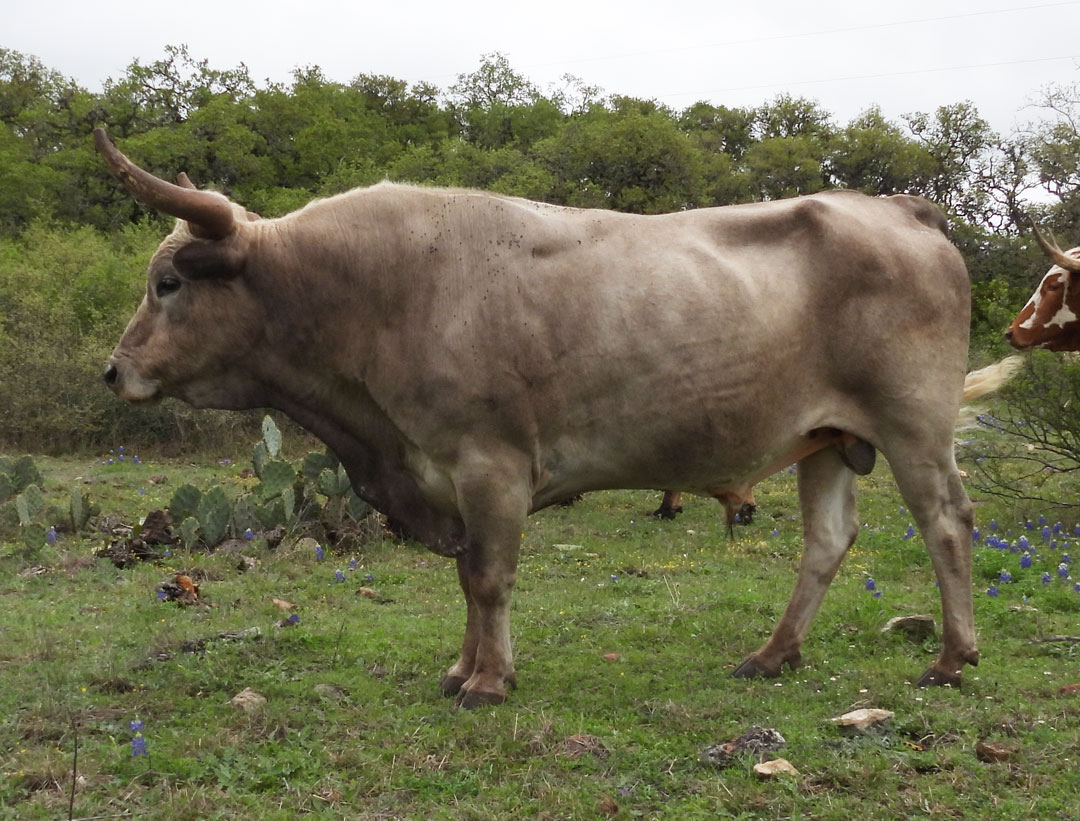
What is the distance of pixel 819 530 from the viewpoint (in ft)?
20.1

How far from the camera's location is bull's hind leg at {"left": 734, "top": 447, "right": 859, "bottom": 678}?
5992 millimetres

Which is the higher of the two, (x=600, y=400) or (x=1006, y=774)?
(x=600, y=400)

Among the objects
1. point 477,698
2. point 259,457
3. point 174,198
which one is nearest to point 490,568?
Result: point 477,698

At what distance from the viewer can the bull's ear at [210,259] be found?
5.38 metres

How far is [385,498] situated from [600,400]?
123cm

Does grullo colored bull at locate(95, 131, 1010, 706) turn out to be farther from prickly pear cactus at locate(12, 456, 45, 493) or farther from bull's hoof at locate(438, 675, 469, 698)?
prickly pear cactus at locate(12, 456, 45, 493)

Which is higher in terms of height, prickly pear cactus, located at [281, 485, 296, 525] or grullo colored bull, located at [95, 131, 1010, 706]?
grullo colored bull, located at [95, 131, 1010, 706]

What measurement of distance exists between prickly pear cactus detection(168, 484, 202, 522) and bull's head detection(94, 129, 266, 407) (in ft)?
13.1

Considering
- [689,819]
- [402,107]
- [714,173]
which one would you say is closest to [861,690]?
[689,819]

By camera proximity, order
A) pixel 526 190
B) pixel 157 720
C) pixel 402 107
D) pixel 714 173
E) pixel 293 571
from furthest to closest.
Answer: pixel 402 107
pixel 714 173
pixel 526 190
pixel 293 571
pixel 157 720

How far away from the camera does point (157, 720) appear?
5.03m

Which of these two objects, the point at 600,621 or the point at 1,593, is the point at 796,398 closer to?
the point at 600,621

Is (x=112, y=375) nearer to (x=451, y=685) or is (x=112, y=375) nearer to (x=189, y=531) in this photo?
(x=451, y=685)

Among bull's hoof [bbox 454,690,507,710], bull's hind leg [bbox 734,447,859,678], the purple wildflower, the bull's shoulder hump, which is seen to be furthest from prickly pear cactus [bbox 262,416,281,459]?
the bull's shoulder hump
